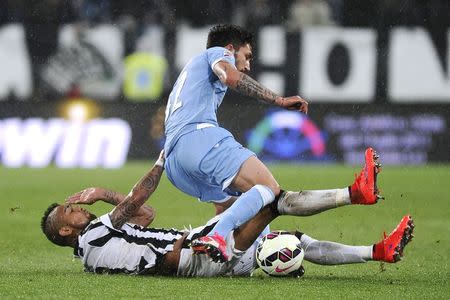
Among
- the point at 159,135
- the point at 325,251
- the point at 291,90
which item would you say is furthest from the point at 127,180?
the point at 325,251

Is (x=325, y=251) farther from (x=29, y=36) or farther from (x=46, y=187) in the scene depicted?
(x=29, y=36)

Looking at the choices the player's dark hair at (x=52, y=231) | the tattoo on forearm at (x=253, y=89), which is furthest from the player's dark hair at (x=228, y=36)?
the player's dark hair at (x=52, y=231)

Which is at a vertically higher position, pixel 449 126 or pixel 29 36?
pixel 29 36

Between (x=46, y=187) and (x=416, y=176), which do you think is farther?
(x=416, y=176)

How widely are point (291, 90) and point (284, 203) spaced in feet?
41.7

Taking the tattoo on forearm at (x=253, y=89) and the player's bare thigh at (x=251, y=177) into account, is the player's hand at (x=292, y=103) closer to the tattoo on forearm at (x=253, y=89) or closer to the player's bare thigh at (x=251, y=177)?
the tattoo on forearm at (x=253, y=89)

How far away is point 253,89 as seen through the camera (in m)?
7.50

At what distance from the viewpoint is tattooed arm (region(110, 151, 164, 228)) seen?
7.71 meters

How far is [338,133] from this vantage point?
19828 mm

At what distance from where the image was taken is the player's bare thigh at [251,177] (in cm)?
751

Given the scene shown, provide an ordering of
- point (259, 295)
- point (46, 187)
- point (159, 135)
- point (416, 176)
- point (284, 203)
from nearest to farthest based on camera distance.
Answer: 1. point (259, 295)
2. point (284, 203)
3. point (46, 187)
4. point (416, 176)
5. point (159, 135)

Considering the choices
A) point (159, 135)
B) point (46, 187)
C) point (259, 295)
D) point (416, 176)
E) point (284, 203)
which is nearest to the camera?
point (259, 295)

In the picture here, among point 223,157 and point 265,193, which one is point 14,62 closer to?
point 223,157

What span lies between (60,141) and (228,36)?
40.1 ft
